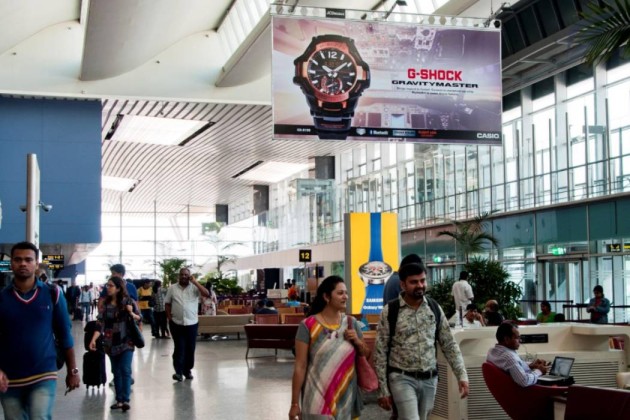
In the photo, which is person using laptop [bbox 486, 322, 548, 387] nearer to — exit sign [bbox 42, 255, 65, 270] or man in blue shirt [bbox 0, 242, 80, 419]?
man in blue shirt [bbox 0, 242, 80, 419]

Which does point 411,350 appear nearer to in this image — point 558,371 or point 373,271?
point 558,371

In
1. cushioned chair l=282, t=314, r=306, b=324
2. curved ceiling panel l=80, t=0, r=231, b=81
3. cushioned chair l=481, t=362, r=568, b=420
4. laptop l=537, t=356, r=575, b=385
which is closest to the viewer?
cushioned chair l=481, t=362, r=568, b=420

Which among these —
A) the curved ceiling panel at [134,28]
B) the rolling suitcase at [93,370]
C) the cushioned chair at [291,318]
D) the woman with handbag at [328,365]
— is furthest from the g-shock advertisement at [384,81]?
the woman with handbag at [328,365]

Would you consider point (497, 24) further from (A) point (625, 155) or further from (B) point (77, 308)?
(B) point (77, 308)

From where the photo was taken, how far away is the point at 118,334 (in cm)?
1011

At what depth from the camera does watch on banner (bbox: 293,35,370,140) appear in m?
14.1

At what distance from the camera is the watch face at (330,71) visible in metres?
14.2

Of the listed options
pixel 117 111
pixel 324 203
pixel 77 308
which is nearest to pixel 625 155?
pixel 117 111

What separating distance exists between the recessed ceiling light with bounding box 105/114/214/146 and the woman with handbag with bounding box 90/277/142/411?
2214 cm

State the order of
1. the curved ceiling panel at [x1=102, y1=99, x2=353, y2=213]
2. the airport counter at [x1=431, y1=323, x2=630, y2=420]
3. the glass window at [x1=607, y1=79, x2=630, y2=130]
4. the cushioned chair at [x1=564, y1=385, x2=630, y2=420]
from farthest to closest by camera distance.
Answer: the curved ceiling panel at [x1=102, y1=99, x2=353, y2=213] → the glass window at [x1=607, y1=79, x2=630, y2=130] → the airport counter at [x1=431, y1=323, x2=630, y2=420] → the cushioned chair at [x1=564, y1=385, x2=630, y2=420]

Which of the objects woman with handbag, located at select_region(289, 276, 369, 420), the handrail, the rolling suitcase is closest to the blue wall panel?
the handrail

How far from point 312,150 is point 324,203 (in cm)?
392

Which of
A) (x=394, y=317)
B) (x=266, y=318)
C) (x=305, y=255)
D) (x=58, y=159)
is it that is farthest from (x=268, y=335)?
(x=58, y=159)

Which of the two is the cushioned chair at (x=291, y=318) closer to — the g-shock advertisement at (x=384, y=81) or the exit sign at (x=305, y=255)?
the exit sign at (x=305, y=255)
